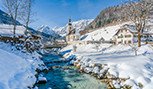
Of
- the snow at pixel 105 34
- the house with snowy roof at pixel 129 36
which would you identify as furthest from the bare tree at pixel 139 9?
the snow at pixel 105 34

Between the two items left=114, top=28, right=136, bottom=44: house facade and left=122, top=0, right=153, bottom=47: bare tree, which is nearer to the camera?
left=122, top=0, right=153, bottom=47: bare tree

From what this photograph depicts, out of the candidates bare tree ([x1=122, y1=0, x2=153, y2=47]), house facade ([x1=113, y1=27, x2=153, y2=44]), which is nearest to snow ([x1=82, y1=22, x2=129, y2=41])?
house facade ([x1=113, y1=27, x2=153, y2=44])

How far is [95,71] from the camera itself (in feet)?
37.7

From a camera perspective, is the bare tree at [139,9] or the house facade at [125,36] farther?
the house facade at [125,36]

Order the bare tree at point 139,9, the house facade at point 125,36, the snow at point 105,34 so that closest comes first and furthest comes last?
the bare tree at point 139,9, the house facade at point 125,36, the snow at point 105,34

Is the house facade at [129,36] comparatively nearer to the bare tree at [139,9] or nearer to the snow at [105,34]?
the bare tree at [139,9]

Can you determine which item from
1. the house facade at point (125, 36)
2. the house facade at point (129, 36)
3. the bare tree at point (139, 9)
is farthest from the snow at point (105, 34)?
the bare tree at point (139, 9)

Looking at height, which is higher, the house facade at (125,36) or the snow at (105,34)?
the snow at (105,34)

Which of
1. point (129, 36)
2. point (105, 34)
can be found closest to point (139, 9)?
point (129, 36)

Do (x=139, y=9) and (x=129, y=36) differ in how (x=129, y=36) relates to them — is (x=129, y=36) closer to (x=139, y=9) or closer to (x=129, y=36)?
(x=129, y=36)

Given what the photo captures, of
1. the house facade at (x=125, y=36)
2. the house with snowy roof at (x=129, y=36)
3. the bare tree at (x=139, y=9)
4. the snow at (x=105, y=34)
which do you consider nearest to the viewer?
the bare tree at (x=139, y=9)

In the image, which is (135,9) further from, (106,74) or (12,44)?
(12,44)

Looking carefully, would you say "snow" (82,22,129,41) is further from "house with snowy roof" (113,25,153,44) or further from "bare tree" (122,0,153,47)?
"bare tree" (122,0,153,47)

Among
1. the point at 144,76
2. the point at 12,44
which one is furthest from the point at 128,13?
the point at 12,44
